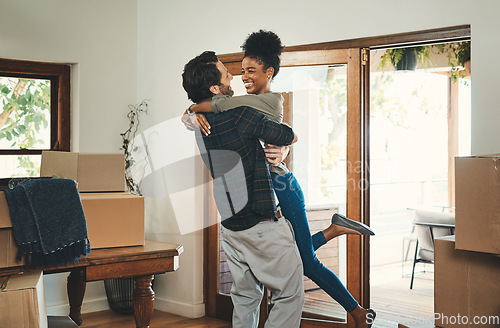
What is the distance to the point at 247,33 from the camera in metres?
4.10

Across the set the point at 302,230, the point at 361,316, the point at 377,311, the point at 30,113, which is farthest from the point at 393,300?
the point at 30,113

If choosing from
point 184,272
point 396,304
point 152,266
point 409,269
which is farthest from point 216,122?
point 409,269

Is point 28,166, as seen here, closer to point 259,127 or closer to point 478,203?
point 259,127

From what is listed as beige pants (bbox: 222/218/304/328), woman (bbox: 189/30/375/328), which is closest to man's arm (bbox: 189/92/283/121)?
woman (bbox: 189/30/375/328)

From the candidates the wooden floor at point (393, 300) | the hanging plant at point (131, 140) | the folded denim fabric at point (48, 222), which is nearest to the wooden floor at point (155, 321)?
the wooden floor at point (393, 300)

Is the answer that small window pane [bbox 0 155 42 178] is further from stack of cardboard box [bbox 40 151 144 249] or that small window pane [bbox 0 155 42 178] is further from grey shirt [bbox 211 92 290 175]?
grey shirt [bbox 211 92 290 175]

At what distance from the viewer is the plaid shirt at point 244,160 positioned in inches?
91.0

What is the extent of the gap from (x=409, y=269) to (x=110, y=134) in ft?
12.4

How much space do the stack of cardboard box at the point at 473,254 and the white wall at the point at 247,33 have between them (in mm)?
960

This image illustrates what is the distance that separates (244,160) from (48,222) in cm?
90

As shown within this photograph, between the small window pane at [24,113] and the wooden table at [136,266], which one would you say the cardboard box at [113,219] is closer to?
the wooden table at [136,266]

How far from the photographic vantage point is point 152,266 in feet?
9.39

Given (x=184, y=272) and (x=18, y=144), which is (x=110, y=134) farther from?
(x=184, y=272)

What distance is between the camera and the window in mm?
4320
